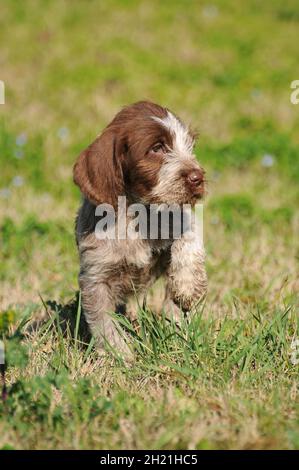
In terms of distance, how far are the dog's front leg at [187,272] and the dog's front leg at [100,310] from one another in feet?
1.22

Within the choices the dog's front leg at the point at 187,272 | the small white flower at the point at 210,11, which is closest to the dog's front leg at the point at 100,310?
the dog's front leg at the point at 187,272

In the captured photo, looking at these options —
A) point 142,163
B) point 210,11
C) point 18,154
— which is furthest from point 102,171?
point 210,11

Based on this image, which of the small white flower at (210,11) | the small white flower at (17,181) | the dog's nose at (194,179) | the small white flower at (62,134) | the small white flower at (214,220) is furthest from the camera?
the small white flower at (210,11)

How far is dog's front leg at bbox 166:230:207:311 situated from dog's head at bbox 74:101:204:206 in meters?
0.27

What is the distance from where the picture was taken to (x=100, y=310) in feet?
13.9

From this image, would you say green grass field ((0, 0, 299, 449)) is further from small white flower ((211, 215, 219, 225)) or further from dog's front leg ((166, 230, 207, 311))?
dog's front leg ((166, 230, 207, 311))

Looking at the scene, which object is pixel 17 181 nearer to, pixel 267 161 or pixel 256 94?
pixel 267 161

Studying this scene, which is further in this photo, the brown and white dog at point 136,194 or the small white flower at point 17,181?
the small white flower at point 17,181

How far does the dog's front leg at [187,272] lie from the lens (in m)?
4.16

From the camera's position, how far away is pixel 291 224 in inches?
253

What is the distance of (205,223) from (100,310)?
8.07 feet

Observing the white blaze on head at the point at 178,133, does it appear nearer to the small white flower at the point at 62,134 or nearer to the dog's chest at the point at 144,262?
the dog's chest at the point at 144,262

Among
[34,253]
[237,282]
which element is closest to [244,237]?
[237,282]

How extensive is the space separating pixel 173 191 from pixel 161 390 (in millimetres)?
1123
